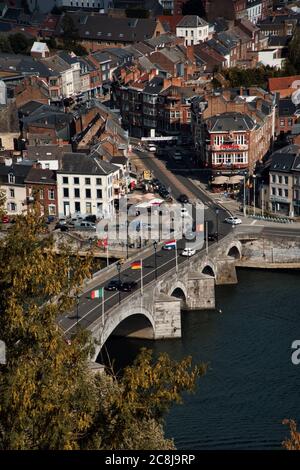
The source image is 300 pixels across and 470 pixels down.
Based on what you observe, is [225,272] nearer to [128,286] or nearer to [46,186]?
[128,286]

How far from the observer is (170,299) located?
46.0 meters

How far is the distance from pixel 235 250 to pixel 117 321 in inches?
506

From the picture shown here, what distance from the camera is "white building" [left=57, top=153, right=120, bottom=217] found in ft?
190

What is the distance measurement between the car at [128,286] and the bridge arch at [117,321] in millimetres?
954

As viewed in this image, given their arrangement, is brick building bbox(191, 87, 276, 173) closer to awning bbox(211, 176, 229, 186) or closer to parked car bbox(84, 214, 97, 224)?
awning bbox(211, 176, 229, 186)

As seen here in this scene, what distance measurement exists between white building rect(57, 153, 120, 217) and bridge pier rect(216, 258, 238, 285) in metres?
7.79

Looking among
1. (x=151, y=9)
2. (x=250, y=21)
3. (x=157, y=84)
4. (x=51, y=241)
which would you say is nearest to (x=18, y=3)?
(x=151, y=9)

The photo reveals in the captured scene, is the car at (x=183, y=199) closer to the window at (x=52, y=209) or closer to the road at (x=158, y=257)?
the road at (x=158, y=257)

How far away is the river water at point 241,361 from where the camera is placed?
117ft

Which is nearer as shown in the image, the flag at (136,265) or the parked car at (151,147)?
the flag at (136,265)

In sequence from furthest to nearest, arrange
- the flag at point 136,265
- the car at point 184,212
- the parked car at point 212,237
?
1. the car at point 184,212
2. the parked car at point 212,237
3. the flag at point 136,265

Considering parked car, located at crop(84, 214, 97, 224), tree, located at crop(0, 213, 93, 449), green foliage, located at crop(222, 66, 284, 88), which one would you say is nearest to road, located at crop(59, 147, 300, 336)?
parked car, located at crop(84, 214, 97, 224)

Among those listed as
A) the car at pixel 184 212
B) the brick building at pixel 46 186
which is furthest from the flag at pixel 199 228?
the brick building at pixel 46 186

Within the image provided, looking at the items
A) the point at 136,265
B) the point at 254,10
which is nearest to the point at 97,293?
the point at 136,265
